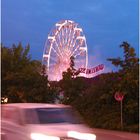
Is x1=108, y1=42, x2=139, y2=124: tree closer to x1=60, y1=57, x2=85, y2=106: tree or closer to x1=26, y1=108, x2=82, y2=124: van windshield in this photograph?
x1=60, y1=57, x2=85, y2=106: tree

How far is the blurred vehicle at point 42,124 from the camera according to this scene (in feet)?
41.7

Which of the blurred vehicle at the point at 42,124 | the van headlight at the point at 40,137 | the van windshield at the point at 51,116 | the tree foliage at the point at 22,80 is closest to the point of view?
the van headlight at the point at 40,137

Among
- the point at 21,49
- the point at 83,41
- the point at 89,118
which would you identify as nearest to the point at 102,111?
the point at 89,118

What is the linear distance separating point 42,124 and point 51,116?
0.54 metres

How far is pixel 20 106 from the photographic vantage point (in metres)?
13.7

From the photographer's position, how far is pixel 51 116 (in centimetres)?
1349

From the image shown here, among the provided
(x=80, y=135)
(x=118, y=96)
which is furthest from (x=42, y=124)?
(x=118, y=96)

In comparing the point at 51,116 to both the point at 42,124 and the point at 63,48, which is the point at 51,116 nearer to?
the point at 42,124

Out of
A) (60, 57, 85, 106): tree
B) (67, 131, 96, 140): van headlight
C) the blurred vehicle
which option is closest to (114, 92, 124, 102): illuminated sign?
(60, 57, 85, 106): tree

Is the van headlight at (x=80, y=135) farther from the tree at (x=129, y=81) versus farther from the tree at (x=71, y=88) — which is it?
the tree at (x=71, y=88)

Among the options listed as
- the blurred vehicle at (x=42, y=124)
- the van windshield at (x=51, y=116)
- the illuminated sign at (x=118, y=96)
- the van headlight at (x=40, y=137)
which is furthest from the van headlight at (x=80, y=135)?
the illuminated sign at (x=118, y=96)

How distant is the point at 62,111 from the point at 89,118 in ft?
74.1

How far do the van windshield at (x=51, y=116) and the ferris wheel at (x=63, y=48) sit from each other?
121 feet

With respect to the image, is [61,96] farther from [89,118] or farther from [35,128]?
[35,128]
